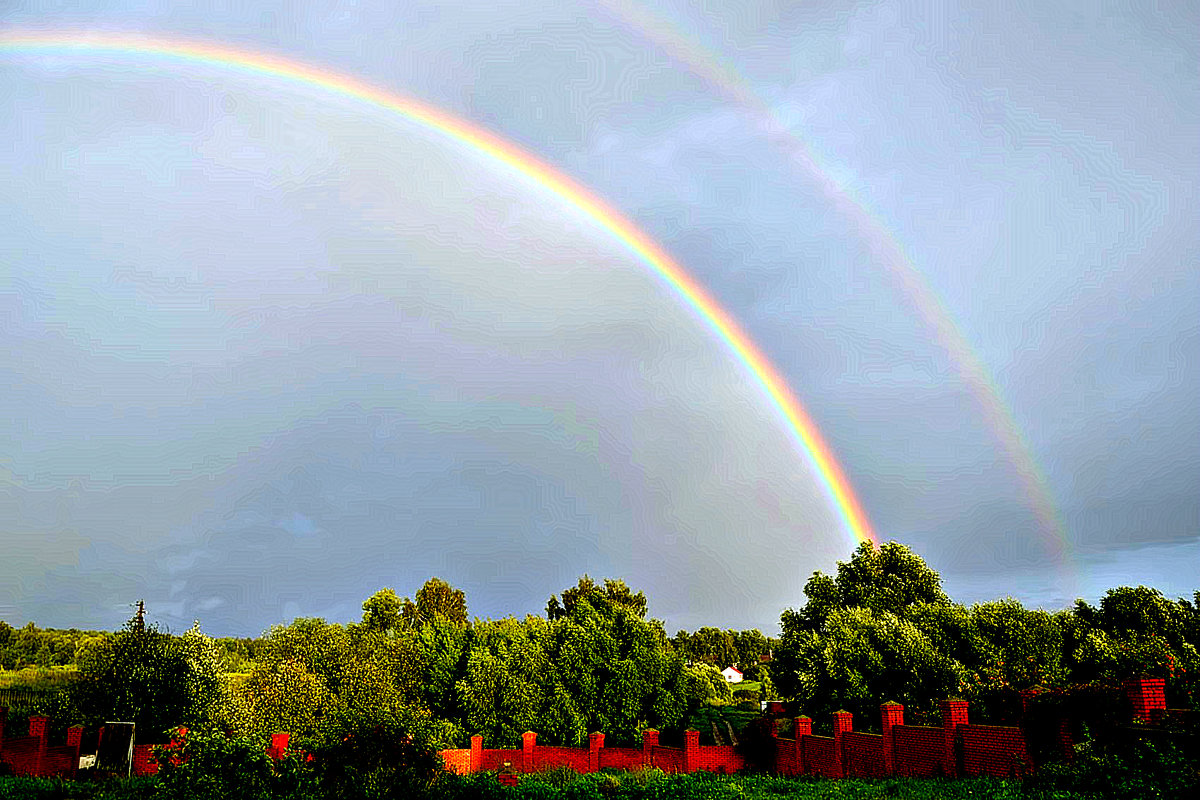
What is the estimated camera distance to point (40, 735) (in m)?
Result: 23.6

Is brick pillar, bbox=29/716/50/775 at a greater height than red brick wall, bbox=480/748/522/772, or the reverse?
brick pillar, bbox=29/716/50/775

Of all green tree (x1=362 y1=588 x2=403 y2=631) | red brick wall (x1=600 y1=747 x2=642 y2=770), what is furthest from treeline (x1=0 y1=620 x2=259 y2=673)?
red brick wall (x1=600 y1=747 x2=642 y2=770)

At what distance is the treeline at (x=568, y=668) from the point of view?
2783cm

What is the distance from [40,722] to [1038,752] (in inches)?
967

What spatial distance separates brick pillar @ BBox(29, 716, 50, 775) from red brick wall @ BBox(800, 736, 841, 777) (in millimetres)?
20416

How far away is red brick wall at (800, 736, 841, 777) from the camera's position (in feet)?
76.1

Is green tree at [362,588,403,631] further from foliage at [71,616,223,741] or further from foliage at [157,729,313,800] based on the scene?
foliage at [157,729,313,800]

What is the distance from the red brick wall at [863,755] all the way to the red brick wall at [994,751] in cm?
254

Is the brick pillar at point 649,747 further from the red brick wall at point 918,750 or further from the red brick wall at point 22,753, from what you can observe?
the red brick wall at point 22,753

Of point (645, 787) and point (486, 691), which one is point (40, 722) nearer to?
point (486, 691)

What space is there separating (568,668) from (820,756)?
13.4 m

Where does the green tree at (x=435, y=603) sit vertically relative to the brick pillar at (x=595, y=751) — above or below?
above

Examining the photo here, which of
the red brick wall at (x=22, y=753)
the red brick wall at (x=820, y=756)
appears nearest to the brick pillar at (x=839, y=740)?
the red brick wall at (x=820, y=756)

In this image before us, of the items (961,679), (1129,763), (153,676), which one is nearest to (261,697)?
(153,676)
